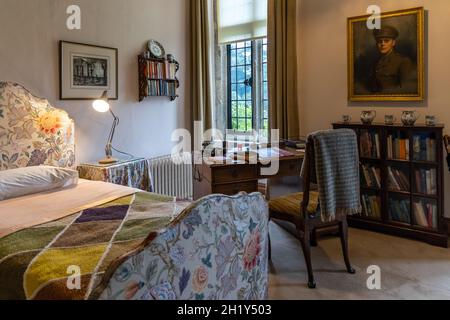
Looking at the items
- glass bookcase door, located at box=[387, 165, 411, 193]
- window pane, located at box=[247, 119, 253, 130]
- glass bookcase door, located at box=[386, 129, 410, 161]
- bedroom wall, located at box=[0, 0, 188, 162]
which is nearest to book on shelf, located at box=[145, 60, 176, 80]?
bedroom wall, located at box=[0, 0, 188, 162]

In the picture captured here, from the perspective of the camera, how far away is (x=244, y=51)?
5.01m

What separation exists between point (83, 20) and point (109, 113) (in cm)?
89

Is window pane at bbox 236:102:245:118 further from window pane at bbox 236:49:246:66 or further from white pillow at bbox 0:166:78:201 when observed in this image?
white pillow at bbox 0:166:78:201

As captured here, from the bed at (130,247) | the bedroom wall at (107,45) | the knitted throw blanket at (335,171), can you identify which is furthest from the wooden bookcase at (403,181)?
the bed at (130,247)

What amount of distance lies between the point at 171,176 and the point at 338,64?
2.16 meters

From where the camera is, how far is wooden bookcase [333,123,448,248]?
349 cm

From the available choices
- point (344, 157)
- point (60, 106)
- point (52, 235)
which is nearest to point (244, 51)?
point (60, 106)

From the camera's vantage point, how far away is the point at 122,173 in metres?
3.59

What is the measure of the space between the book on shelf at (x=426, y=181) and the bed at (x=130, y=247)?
89.4 inches

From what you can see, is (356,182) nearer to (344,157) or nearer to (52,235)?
(344,157)

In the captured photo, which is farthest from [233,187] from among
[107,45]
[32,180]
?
[107,45]

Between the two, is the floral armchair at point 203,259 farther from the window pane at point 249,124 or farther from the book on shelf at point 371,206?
the window pane at point 249,124

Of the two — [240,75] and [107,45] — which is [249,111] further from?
[107,45]

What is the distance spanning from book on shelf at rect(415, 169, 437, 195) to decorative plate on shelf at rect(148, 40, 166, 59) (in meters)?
2.84
